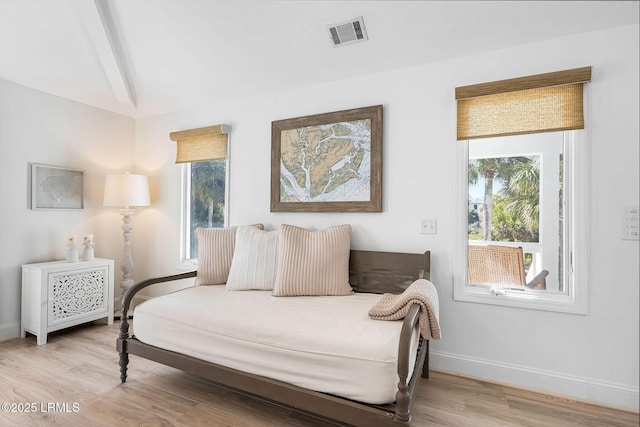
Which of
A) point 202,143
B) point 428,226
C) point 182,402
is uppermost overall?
point 202,143

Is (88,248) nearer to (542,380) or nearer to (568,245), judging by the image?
(542,380)

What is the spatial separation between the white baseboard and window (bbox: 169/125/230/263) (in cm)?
241

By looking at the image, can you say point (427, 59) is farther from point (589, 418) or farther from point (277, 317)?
point (589, 418)

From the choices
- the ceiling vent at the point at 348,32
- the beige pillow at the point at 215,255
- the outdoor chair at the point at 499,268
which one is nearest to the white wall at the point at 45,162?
the beige pillow at the point at 215,255

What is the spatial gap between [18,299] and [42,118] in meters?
1.73

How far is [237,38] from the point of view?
254cm

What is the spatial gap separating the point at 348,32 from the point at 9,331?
3867 millimetres

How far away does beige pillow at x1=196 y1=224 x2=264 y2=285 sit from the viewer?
2791 millimetres

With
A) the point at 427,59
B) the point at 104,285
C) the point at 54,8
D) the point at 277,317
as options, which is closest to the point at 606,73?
the point at 427,59

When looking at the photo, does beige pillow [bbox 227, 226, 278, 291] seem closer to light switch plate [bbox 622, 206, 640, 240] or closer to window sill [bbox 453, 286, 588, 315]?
window sill [bbox 453, 286, 588, 315]

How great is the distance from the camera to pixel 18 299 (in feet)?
9.81

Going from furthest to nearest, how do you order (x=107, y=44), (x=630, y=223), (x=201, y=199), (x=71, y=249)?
(x=201, y=199), (x=71, y=249), (x=107, y=44), (x=630, y=223)

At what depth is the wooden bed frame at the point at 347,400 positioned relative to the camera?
55.0 inches

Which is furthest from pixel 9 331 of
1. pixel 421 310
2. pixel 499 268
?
pixel 499 268
